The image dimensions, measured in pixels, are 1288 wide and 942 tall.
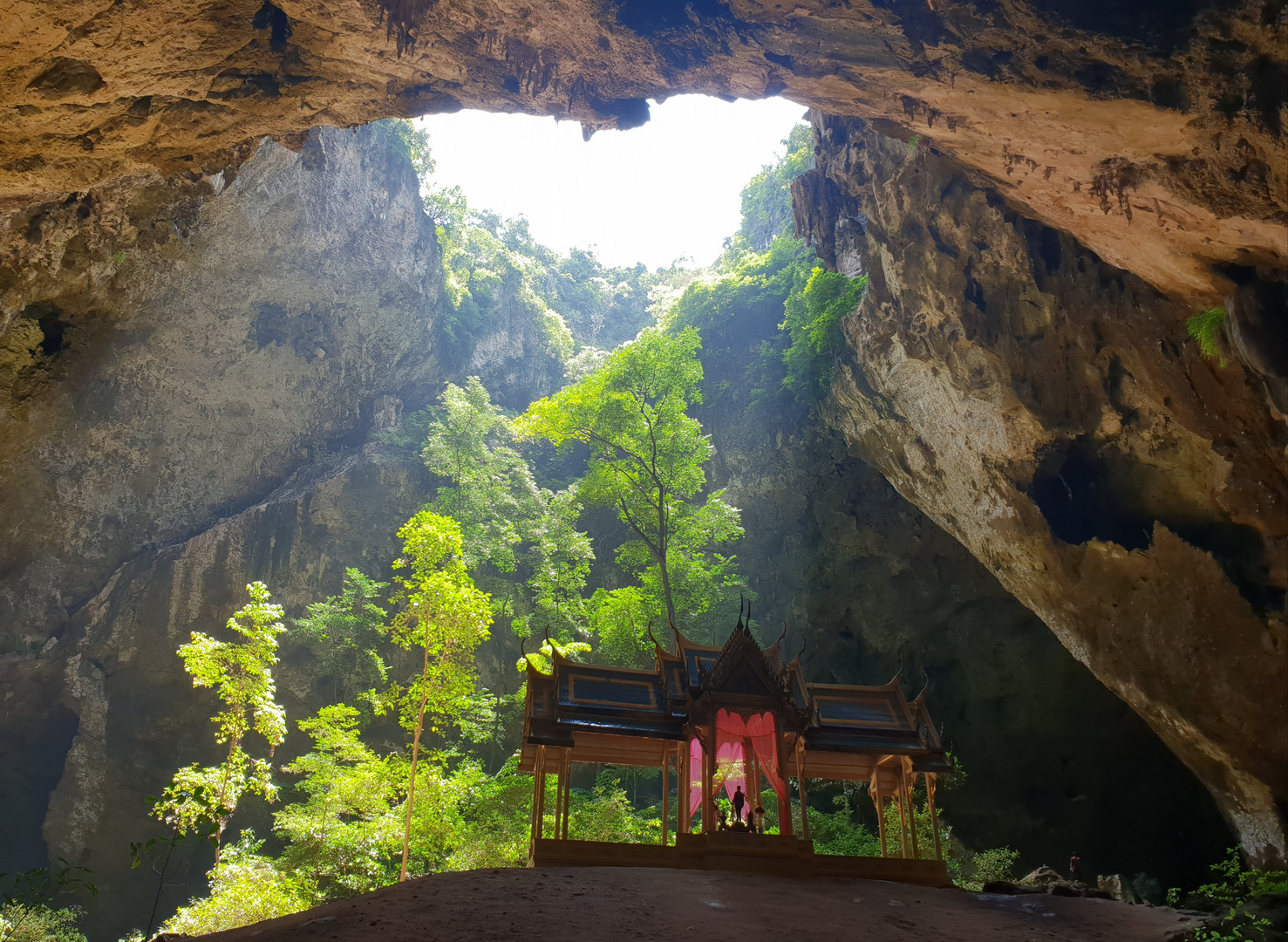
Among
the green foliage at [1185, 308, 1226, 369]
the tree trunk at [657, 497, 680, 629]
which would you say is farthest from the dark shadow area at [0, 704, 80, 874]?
the green foliage at [1185, 308, 1226, 369]

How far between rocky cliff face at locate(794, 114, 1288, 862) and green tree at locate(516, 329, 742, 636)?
6126mm

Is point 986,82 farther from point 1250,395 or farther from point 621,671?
point 621,671

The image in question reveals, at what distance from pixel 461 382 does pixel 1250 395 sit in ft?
86.6

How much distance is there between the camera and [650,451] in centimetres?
2092

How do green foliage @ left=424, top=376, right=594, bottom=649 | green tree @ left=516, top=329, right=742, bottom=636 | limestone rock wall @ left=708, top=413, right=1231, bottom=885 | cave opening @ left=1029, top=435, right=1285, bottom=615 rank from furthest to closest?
green foliage @ left=424, top=376, right=594, bottom=649, green tree @ left=516, top=329, right=742, bottom=636, limestone rock wall @ left=708, top=413, right=1231, bottom=885, cave opening @ left=1029, top=435, right=1285, bottom=615

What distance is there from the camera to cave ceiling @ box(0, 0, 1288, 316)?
26.2ft

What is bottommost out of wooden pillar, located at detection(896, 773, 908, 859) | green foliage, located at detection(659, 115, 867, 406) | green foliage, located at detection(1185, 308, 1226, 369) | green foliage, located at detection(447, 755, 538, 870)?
green foliage, located at detection(447, 755, 538, 870)

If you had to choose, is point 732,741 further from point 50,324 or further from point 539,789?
point 50,324

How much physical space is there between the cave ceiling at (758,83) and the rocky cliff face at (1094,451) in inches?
60.8

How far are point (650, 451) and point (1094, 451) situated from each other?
11007 millimetres

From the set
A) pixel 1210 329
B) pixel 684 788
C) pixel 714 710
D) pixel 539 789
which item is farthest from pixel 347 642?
pixel 1210 329

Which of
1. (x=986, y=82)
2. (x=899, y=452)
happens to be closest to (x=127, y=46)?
(x=986, y=82)

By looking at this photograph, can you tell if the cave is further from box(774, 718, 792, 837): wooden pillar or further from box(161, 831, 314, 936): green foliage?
box(774, 718, 792, 837): wooden pillar

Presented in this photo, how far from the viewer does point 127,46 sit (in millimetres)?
8383
